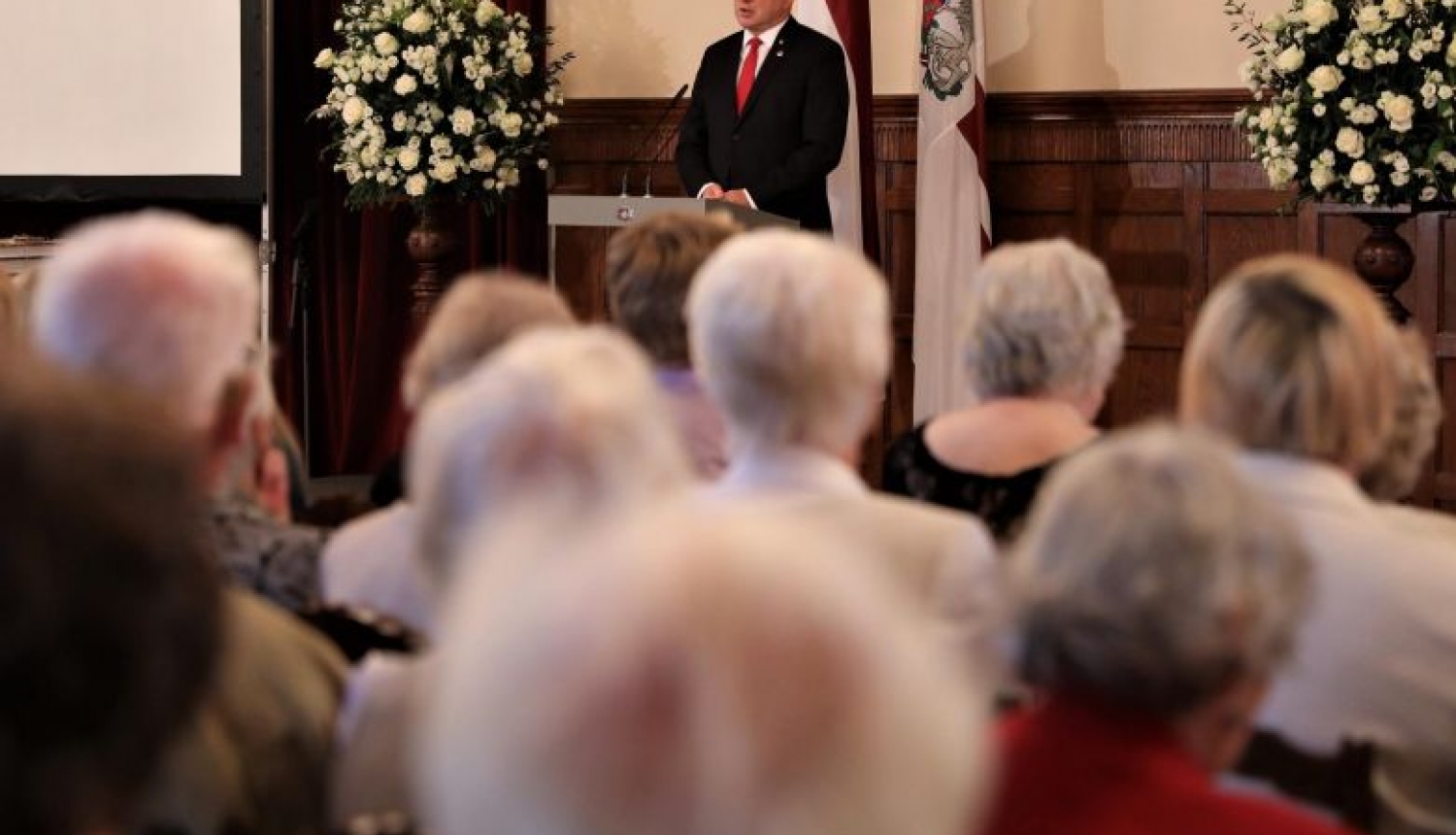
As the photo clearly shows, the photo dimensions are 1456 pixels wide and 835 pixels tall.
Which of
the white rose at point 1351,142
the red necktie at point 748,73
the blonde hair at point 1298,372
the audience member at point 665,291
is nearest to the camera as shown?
the blonde hair at point 1298,372

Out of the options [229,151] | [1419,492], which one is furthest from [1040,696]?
[229,151]

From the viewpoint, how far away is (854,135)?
690cm

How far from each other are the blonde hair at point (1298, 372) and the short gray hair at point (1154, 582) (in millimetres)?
717

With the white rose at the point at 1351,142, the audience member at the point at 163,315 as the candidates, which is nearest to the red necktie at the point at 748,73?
the white rose at the point at 1351,142

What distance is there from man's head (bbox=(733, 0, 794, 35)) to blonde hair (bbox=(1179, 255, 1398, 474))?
4282mm

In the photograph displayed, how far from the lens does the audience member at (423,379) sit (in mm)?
2496

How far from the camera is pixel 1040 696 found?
1.79 metres

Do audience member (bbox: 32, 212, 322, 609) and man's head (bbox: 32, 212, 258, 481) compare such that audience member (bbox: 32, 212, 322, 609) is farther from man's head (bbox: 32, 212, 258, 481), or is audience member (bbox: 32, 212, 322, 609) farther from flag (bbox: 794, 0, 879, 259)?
flag (bbox: 794, 0, 879, 259)

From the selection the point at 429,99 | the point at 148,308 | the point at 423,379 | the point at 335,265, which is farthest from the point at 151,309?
the point at 335,265

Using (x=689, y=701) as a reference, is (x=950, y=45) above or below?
above

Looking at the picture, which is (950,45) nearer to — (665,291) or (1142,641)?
(665,291)

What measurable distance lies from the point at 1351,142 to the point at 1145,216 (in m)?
1.40

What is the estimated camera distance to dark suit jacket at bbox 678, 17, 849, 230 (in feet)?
21.0

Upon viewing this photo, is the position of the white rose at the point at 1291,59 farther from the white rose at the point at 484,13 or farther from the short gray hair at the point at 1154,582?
the short gray hair at the point at 1154,582
